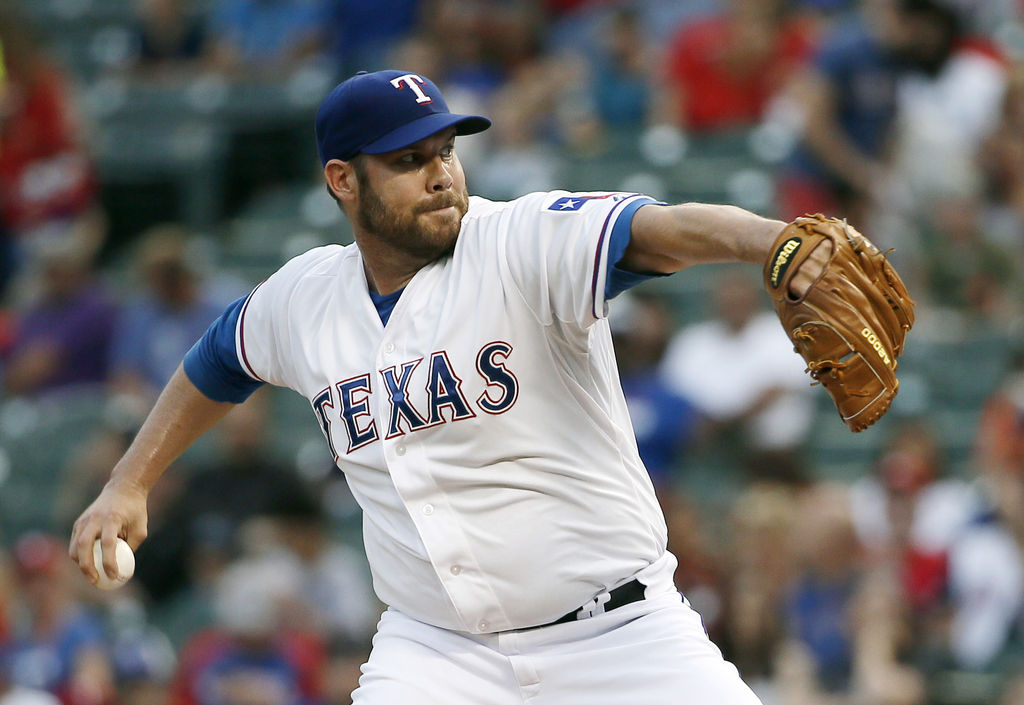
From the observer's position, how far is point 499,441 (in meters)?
3.68

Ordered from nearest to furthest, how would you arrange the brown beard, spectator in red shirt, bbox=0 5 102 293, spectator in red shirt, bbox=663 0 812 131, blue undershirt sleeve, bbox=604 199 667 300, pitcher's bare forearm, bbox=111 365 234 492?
blue undershirt sleeve, bbox=604 199 667 300
the brown beard
pitcher's bare forearm, bbox=111 365 234 492
spectator in red shirt, bbox=663 0 812 131
spectator in red shirt, bbox=0 5 102 293

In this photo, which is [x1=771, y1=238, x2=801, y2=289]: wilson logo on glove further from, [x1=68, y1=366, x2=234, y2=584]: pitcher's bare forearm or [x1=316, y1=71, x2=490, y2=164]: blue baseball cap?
[x1=68, y1=366, x2=234, y2=584]: pitcher's bare forearm

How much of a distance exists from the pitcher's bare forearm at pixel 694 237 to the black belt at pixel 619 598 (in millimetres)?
825

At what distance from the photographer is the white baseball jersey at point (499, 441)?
3.65 m

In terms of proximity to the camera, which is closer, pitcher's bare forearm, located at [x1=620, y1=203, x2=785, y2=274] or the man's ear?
pitcher's bare forearm, located at [x1=620, y1=203, x2=785, y2=274]

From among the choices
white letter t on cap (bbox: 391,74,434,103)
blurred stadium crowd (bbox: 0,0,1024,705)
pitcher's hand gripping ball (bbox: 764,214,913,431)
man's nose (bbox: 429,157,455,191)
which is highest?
white letter t on cap (bbox: 391,74,434,103)

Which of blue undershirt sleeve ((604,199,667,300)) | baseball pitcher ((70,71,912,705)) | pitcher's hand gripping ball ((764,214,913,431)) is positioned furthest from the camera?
baseball pitcher ((70,71,912,705))

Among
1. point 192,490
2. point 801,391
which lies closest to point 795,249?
point 801,391

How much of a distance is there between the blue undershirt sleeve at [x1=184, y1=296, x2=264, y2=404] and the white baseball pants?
973 millimetres

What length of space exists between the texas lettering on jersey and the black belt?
20.2 inches

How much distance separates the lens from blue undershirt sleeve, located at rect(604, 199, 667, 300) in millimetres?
3342

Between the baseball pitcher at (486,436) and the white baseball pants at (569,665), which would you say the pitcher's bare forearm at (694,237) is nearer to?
the baseball pitcher at (486,436)

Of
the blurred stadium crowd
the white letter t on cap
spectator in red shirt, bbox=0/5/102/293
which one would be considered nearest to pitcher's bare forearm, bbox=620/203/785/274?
the white letter t on cap

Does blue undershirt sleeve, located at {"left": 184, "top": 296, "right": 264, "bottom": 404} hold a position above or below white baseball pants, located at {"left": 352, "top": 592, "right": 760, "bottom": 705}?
above
